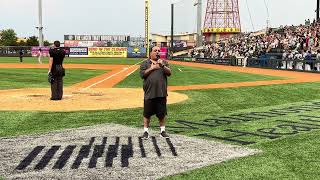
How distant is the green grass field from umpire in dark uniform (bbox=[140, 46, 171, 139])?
32.0 inches

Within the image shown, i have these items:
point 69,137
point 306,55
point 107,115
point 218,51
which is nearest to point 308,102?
point 107,115

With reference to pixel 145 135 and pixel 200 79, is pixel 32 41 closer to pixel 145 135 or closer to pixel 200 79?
pixel 200 79

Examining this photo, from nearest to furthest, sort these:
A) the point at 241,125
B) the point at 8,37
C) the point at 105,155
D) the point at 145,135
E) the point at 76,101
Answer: the point at 105,155
the point at 145,135
the point at 241,125
the point at 76,101
the point at 8,37

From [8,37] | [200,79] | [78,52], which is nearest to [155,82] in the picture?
[200,79]

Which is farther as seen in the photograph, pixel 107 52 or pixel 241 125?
pixel 107 52

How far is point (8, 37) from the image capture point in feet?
449

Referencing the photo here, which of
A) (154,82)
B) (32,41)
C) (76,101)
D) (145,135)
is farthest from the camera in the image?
(32,41)

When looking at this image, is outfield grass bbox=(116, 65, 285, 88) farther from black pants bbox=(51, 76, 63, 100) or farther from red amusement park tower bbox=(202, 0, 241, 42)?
red amusement park tower bbox=(202, 0, 241, 42)

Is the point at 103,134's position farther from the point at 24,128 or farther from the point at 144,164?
the point at 144,164

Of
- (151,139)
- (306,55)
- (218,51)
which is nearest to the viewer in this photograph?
(151,139)

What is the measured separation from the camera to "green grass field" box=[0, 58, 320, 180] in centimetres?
604

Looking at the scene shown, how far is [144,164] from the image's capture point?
6.40 m

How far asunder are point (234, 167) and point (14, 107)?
8036 millimetres

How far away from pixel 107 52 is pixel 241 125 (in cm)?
7387
